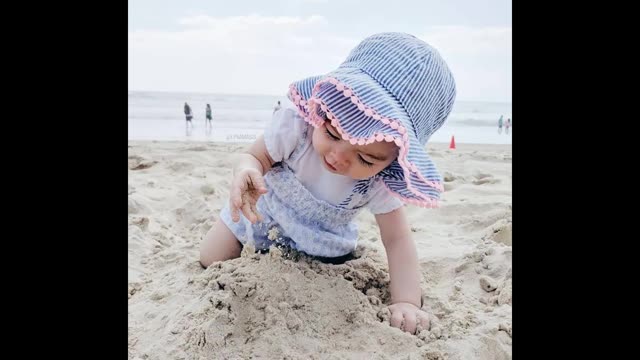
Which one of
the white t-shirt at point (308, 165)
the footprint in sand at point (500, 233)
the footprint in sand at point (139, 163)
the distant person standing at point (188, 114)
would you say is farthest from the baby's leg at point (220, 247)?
the distant person standing at point (188, 114)

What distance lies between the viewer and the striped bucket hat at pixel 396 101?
1.01 m

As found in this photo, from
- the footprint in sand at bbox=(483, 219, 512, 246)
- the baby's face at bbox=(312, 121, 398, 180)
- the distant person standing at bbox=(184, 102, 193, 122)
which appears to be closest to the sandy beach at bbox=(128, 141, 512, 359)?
the footprint in sand at bbox=(483, 219, 512, 246)

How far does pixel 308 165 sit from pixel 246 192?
186 mm

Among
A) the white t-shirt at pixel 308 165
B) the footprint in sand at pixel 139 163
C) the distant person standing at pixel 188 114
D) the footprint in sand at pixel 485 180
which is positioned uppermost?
the distant person standing at pixel 188 114

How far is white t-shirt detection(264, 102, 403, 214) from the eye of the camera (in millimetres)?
1242

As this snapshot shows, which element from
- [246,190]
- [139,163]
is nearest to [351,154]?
[246,190]

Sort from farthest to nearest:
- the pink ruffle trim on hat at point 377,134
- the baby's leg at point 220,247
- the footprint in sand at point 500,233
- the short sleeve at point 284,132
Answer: the footprint in sand at point 500,233, the baby's leg at point 220,247, the short sleeve at point 284,132, the pink ruffle trim on hat at point 377,134

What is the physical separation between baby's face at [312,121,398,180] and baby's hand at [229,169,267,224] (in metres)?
0.12

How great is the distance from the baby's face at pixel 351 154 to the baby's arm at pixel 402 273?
0.22 metres

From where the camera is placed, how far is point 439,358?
3.39 ft

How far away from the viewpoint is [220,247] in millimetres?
1364

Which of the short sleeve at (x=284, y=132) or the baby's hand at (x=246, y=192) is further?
the short sleeve at (x=284, y=132)

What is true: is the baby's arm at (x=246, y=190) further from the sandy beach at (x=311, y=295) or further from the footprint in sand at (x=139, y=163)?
the footprint in sand at (x=139, y=163)
